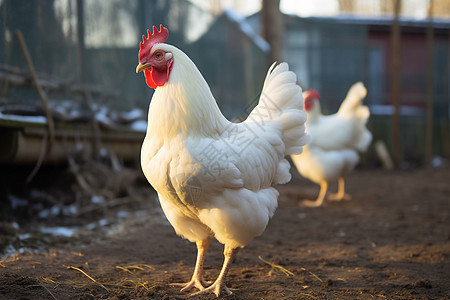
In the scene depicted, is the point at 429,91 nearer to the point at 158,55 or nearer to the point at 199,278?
the point at 199,278

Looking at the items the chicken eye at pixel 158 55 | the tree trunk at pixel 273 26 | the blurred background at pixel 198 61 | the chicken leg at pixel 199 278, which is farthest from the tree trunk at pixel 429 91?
the chicken eye at pixel 158 55

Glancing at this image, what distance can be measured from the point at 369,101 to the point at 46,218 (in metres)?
11.4

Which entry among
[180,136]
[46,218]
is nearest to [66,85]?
[46,218]

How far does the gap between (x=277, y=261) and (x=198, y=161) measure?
1527 mm

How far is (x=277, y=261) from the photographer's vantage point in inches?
144

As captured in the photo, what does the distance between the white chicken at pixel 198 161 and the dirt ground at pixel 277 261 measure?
0.46 meters

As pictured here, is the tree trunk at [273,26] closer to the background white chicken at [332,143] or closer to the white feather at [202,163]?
→ the background white chicken at [332,143]

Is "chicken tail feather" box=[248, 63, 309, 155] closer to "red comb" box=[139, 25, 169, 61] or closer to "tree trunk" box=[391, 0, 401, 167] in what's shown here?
"red comb" box=[139, 25, 169, 61]

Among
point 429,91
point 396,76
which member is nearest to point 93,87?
point 396,76

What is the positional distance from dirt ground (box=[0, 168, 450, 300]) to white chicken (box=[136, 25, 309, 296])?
457 mm

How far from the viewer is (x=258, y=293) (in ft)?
9.61

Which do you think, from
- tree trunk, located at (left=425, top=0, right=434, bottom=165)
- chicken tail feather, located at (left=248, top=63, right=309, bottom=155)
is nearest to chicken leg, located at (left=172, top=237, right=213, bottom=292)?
chicken tail feather, located at (left=248, top=63, right=309, bottom=155)

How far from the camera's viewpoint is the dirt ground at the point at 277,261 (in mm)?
2865

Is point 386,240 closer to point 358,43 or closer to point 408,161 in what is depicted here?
point 408,161
